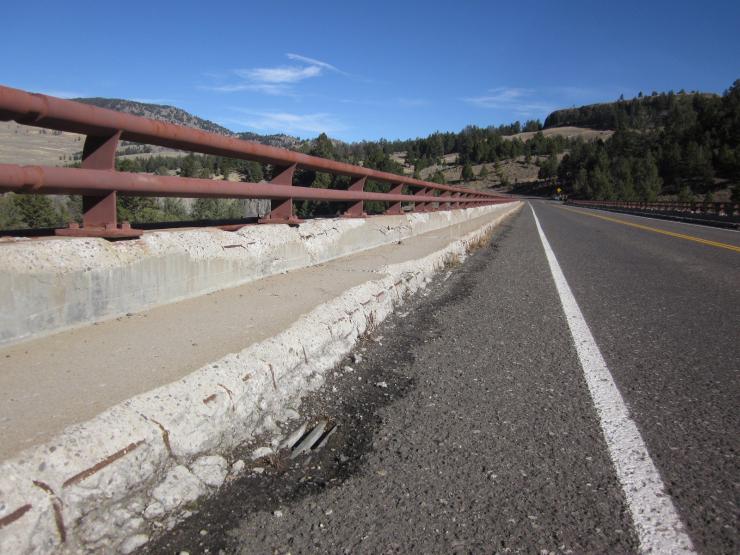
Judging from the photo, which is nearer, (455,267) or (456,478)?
(456,478)

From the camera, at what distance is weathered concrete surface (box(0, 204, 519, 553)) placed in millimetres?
1518

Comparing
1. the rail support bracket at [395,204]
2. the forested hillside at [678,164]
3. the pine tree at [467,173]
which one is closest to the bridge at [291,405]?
Answer: the rail support bracket at [395,204]

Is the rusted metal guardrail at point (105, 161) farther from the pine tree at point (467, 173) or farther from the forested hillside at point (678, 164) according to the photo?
the pine tree at point (467, 173)

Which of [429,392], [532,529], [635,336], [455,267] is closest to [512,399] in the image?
[429,392]

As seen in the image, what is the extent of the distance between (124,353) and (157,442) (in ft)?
2.61

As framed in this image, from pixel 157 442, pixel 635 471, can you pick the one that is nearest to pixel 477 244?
pixel 635 471

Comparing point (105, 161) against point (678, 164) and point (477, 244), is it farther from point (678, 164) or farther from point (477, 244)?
point (678, 164)

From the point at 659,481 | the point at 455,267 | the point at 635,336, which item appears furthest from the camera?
the point at 455,267

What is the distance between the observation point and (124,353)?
2510 millimetres

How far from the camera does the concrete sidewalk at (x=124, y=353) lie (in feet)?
6.17

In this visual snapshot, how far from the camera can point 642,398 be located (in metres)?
2.99

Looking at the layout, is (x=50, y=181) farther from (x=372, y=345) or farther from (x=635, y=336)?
(x=635, y=336)

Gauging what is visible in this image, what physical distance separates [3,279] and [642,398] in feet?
11.3

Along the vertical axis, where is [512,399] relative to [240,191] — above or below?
below
